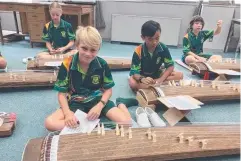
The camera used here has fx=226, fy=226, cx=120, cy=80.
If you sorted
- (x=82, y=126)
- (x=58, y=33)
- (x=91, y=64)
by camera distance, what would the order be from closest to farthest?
(x=82, y=126)
(x=91, y=64)
(x=58, y=33)

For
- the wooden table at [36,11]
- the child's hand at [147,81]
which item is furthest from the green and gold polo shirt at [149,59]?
the wooden table at [36,11]

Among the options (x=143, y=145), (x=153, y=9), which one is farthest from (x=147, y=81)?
(x=153, y=9)

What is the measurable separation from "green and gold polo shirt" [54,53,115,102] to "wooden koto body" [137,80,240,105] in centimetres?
47

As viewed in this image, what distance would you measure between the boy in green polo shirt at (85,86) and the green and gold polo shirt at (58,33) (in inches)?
65.3

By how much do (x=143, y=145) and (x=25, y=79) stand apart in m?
1.54

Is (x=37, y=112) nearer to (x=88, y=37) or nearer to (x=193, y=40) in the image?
(x=88, y=37)

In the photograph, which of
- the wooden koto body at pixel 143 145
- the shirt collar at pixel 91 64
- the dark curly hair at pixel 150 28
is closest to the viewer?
the wooden koto body at pixel 143 145

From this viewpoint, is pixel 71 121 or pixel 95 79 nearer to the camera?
pixel 71 121

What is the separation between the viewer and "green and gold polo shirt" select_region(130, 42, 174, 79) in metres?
2.19

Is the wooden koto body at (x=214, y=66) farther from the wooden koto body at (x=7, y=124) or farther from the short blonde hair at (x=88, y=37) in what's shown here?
the wooden koto body at (x=7, y=124)

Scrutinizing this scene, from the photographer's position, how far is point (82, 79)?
159 cm

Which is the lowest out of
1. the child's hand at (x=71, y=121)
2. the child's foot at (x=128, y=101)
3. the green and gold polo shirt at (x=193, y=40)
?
the child's foot at (x=128, y=101)

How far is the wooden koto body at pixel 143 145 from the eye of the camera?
1095 millimetres

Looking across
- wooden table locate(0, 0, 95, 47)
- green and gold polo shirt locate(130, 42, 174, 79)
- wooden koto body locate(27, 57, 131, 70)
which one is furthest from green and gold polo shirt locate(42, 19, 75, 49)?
green and gold polo shirt locate(130, 42, 174, 79)
